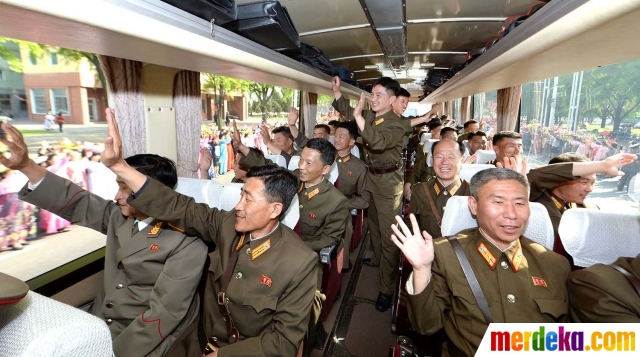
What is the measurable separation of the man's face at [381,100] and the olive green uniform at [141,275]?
2.30 m

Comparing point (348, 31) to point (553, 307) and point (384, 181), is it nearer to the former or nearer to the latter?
point (384, 181)

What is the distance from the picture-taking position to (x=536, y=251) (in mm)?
1791

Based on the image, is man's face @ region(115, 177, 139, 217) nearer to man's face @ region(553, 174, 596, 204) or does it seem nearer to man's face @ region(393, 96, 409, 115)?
man's face @ region(393, 96, 409, 115)

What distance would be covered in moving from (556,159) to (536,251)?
1.17 metres

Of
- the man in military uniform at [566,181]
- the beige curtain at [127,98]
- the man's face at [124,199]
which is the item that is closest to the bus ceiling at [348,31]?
the beige curtain at [127,98]

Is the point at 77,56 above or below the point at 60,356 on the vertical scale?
above

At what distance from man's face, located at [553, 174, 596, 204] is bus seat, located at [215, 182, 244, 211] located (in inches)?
91.5

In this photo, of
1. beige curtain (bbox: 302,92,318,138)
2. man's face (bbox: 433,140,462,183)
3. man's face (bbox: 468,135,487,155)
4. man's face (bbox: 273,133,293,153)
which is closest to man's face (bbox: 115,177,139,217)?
man's face (bbox: 433,140,462,183)

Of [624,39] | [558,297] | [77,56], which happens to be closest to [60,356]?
[558,297]

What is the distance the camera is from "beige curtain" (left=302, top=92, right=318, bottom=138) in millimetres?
7332

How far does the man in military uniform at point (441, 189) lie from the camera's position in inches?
115

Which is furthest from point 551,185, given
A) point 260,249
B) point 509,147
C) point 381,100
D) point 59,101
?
point 59,101

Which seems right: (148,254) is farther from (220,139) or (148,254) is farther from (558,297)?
(220,139)

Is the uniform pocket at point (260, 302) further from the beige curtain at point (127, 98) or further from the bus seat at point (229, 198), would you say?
the beige curtain at point (127, 98)
